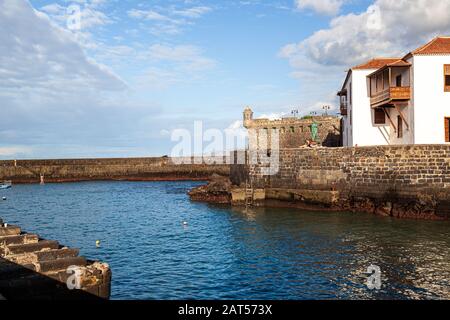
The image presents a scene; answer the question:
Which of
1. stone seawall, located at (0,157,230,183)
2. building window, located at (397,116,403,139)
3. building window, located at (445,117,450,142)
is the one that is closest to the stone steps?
building window, located at (445,117,450,142)

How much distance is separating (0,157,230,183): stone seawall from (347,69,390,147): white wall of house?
121 feet

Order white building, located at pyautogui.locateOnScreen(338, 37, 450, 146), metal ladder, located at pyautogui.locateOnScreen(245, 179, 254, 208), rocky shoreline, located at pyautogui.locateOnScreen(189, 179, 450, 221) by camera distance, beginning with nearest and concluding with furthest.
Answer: rocky shoreline, located at pyautogui.locateOnScreen(189, 179, 450, 221) < white building, located at pyautogui.locateOnScreen(338, 37, 450, 146) < metal ladder, located at pyautogui.locateOnScreen(245, 179, 254, 208)

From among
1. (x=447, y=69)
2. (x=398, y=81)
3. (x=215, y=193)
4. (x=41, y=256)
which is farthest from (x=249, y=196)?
(x=41, y=256)

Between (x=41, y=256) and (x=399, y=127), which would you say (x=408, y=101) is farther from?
(x=41, y=256)

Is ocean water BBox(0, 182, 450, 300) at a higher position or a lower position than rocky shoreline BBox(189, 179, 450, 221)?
lower

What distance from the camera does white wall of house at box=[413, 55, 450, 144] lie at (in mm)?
26188

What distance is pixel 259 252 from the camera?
16688 mm

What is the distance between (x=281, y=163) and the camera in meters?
29.9

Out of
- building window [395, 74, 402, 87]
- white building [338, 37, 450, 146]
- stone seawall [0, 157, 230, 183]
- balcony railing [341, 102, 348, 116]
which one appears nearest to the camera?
white building [338, 37, 450, 146]

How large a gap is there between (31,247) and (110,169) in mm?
62028

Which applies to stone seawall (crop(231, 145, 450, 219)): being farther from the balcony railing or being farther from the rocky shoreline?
the balcony railing

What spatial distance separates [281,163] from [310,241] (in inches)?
479

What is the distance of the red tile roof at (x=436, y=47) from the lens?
26312 millimetres
